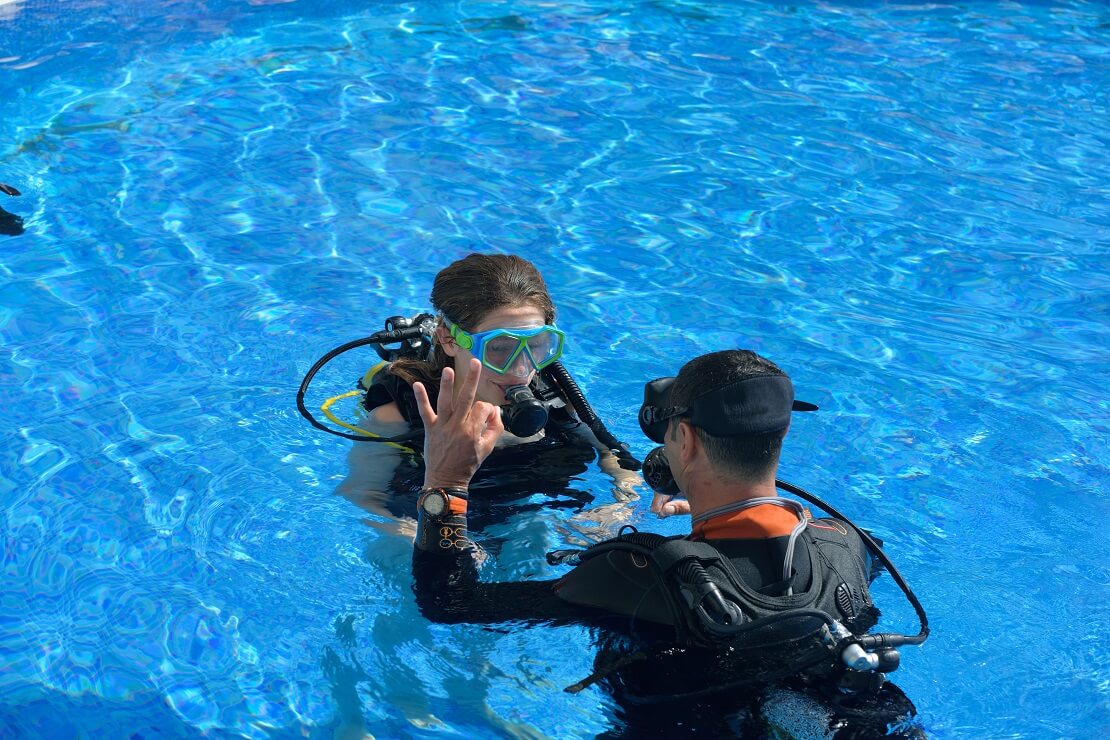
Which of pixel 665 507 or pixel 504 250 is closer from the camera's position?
pixel 665 507

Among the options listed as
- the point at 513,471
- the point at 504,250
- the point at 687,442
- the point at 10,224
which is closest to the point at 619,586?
the point at 687,442

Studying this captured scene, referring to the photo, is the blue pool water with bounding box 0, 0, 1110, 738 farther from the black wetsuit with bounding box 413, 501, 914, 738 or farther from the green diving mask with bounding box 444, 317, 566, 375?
the black wetsuit with bounding box 413, 501, 914, 738

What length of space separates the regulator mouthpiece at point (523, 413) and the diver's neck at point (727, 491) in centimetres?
83

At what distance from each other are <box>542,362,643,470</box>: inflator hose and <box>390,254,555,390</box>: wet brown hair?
0.32 metres

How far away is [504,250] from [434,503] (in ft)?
12.2

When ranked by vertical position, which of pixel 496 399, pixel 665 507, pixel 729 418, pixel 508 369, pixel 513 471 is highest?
pixel 729 418

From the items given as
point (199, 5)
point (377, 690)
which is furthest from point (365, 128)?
point (377, 690)

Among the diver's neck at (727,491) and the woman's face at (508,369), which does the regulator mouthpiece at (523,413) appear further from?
the diver's neck at (727,491)

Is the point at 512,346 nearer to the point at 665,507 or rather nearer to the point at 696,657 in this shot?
the point at 665,507

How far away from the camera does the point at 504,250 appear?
6.41 metres

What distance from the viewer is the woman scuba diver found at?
11.3 feet

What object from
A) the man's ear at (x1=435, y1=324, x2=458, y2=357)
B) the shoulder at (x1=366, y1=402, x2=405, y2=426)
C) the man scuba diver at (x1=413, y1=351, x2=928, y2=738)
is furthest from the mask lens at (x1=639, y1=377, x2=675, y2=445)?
the shoulder at (x1=366, y1=402, x2=405, y2=426)

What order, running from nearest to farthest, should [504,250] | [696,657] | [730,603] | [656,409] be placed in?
[730,603] → [696,657] → [656,409] → [504,250]

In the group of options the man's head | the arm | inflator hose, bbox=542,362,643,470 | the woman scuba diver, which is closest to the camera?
the man's head
